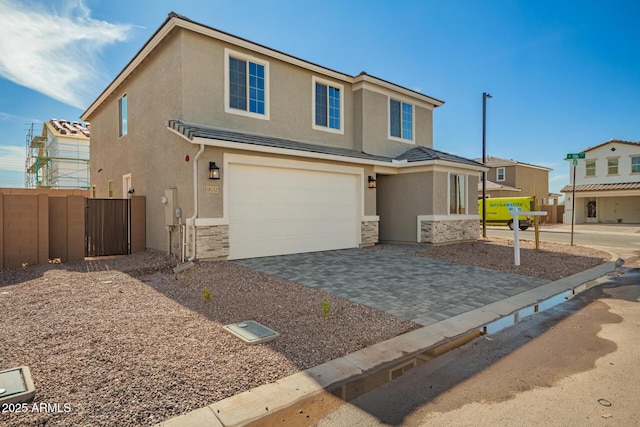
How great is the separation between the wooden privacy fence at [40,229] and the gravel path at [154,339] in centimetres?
132

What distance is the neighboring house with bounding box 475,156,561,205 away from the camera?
109 ft

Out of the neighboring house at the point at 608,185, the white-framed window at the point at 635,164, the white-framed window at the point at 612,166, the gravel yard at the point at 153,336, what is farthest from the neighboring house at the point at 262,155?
the white-framed window at the point at 635,164

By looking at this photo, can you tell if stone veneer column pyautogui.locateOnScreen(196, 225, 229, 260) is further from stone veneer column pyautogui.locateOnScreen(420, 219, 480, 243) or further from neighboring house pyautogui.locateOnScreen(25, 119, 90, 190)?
neighboring house pyautogui.locateOnScreen(25, 119, 90, 190)

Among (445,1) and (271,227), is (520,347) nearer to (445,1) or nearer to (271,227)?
(271,227)

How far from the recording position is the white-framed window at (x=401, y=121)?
15.1 m

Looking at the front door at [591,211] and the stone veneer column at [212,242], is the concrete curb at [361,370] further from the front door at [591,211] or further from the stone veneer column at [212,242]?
the front door at [591,211]

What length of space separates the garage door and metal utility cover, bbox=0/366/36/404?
20.7 ft

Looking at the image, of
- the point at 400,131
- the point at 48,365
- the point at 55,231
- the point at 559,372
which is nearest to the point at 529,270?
the point at 559,372

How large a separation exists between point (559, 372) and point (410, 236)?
10.2 meters

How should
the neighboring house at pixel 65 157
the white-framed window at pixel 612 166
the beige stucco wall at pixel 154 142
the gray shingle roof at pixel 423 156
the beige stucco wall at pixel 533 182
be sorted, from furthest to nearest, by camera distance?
1. the beige stucco wall at pixel 533 182
2. the white-framed window at pixel 612 166
3. the neighboring house at pixel 65 157
4. the gray shingle roof at pixel 423 156
5. the beige stucco wall at pixel 154 142

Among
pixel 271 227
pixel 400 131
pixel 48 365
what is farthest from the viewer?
pixel 400 131

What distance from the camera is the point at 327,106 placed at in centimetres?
1320

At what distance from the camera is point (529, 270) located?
893 centimetres

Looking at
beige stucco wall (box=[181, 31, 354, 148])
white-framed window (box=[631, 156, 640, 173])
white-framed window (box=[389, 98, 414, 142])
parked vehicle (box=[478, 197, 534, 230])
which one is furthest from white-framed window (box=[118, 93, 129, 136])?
white-framed window (box=[631, 156, 640, 173])
